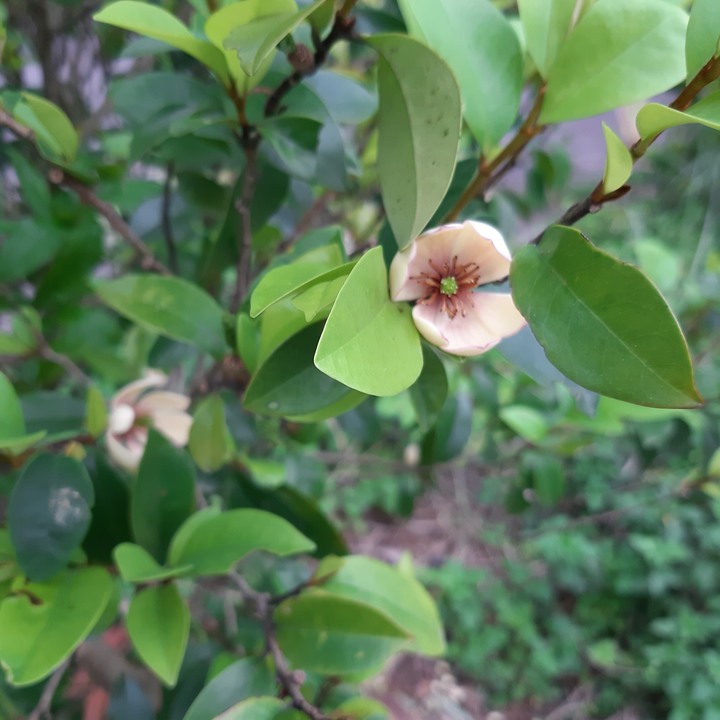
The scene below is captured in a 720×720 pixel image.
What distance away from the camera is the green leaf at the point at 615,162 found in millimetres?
263

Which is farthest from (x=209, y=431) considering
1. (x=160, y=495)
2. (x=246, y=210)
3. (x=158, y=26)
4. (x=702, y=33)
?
(x=702, y=33)

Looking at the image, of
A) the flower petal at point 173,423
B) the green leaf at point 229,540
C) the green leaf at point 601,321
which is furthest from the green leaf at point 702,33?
the flower petal at point 173,423

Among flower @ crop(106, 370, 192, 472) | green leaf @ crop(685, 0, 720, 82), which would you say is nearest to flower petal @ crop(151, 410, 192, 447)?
flower @ crop(106, 370, 192, 472)

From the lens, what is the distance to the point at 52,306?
663 mm

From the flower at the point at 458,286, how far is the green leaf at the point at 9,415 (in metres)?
0.31

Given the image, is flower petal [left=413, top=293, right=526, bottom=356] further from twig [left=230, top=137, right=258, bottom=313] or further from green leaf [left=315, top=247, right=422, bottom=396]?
twig [left=230, top=137, right=258, bottom=313]

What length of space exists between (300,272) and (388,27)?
35cm

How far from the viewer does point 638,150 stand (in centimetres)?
28

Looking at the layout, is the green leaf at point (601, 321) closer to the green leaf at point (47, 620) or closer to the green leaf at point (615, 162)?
the green leaf at point (615, 162)

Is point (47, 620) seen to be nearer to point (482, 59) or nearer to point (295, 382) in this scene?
point (295, 382)

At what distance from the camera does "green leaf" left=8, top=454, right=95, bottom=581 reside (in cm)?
40

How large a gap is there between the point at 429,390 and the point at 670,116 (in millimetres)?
180

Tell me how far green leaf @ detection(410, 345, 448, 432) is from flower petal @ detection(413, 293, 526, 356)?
3 cm

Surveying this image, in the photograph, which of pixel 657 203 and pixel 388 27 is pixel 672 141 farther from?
pixel 388 27
